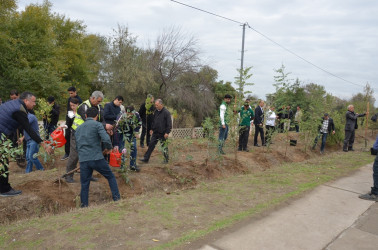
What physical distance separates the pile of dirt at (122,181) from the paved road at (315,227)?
2.16 meters

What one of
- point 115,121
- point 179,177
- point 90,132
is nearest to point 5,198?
point 90,132

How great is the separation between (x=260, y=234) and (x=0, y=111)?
4676 mm

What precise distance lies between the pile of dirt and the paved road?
2.16m

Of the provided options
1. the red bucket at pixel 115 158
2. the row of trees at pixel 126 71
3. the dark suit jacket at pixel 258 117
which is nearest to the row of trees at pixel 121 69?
the row of trees at pixel 126 71

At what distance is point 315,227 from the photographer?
4340 mm

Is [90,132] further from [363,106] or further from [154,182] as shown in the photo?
[363,106]

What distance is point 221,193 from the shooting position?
18.6 feet

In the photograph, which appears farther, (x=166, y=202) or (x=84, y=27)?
(x=84, y=27)

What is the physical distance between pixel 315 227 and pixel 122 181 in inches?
151

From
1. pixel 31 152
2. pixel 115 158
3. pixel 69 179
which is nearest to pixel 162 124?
pixel 115 158

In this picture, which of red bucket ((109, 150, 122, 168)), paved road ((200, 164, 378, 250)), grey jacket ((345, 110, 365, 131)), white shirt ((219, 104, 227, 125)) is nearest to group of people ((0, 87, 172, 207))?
red bucket ((109, 150, 122, 168))

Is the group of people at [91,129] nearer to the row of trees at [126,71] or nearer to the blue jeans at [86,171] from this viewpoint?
the blue jeans at [86,171]

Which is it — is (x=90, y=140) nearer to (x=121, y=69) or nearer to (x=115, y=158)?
(x=115, y=158)

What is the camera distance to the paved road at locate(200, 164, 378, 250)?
3.75 m
